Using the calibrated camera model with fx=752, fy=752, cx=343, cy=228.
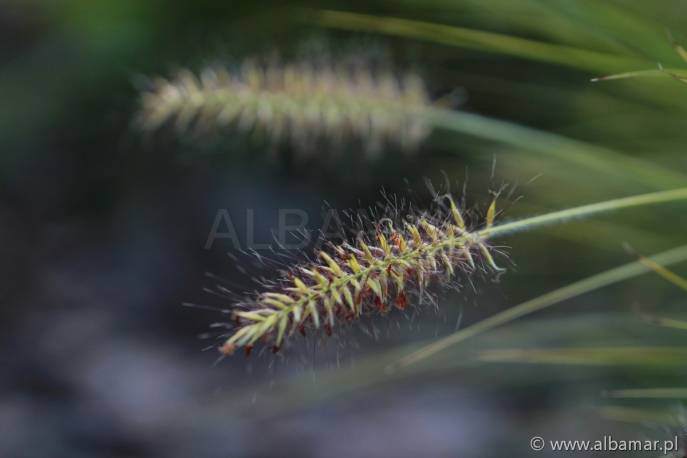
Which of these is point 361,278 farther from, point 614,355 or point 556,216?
point 614,355

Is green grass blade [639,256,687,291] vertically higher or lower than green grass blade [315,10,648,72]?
lower

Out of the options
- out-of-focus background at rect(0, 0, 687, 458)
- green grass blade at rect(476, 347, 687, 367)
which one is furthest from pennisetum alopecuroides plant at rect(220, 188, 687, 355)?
out-of-focus background at rect(0, 0, 687, 458)

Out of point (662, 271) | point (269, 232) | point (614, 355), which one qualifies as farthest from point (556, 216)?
point (269, 232)

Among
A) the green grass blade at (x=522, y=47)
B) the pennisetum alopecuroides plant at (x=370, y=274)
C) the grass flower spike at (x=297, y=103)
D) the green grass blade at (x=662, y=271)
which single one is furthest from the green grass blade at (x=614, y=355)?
the grass flower spike at (x=297, y=103)

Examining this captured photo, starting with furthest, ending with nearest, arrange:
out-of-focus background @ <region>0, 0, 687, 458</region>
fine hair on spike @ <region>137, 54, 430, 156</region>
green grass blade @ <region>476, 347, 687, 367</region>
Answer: out-of-focus background @ <region>0, 0, 687, 458</region> → fine hair on spike @ <region>137, 54, 430, 156</region> → green grass blade @ <region>476, 347, 687, 367</region>

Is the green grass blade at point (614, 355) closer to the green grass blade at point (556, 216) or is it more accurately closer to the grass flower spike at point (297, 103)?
the green grass blade at point (556, 216)

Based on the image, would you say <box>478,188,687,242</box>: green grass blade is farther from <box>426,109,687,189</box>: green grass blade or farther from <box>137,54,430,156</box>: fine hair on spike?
<box>137,54,430,156</box>: fine hair on spike
